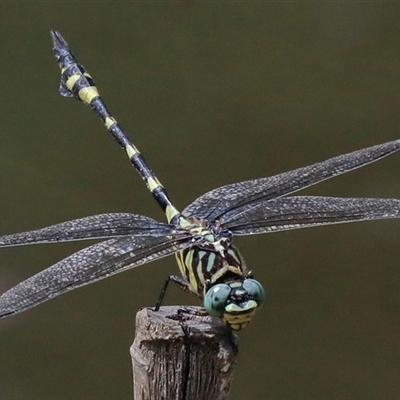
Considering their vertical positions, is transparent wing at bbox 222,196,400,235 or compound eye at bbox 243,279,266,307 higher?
transparent wing at bbox 222,196,400,235

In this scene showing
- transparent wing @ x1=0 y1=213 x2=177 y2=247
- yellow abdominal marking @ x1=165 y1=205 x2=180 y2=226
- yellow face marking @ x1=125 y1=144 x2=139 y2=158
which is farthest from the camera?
yellow face marking @ x1=125 y1=144 x2=139 y2=158

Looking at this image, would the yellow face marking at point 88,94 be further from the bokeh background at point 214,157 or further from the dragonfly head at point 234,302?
the dragonfly head at point 234,302

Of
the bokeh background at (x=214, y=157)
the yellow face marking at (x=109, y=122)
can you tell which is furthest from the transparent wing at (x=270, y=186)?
the bokeh background at (x=214, y=157)

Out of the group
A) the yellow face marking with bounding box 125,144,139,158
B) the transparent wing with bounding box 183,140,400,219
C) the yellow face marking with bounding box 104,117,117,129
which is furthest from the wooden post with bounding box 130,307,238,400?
the yellow face marking with bounding box 104,117,117,129

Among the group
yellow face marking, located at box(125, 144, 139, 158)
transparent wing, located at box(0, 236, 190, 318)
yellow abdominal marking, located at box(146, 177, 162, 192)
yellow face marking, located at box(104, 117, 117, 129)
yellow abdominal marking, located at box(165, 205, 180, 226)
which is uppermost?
Answer: yellow face marking, located at box(104, 117, 117, 129)

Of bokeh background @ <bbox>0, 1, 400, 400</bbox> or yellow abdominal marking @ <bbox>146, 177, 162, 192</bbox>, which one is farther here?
bokeh background @ <bbox>0, 1, 400, 400</bbox>

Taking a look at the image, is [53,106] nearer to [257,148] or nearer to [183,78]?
[183,78]

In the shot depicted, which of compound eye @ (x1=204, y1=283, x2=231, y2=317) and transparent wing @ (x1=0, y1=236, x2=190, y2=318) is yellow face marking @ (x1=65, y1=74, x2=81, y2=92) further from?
compound eye @ (x1=204, y1=283, x2=231, y2=317)
